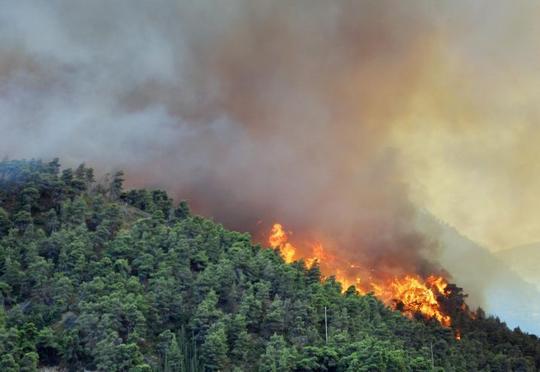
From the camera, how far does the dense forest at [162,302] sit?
8250 cm

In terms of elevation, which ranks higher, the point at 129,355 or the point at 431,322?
the point at 431,322

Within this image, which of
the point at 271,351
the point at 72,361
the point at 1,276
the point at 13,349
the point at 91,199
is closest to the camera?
the point at 13,349

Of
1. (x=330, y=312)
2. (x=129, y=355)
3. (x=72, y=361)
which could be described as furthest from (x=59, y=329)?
(x=330, y=312)

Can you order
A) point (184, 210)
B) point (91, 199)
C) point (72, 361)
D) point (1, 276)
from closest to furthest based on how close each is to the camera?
point (72, 361)
point (1, 276)
point (91, 199)
point (184, 210)

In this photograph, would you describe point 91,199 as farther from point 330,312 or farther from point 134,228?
point 330,312

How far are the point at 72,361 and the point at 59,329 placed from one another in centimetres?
523

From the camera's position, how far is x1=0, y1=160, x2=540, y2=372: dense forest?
271 feet

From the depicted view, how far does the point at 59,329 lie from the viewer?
277ft

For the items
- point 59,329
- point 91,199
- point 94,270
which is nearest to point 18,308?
point 59,329

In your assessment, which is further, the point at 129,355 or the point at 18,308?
the point at 18,308

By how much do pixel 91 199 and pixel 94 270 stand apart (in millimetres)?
26322

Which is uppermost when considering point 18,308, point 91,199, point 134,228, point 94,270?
point 91,199

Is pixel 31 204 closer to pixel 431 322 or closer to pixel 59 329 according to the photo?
pixel 59 329

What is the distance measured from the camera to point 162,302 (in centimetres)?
9081
